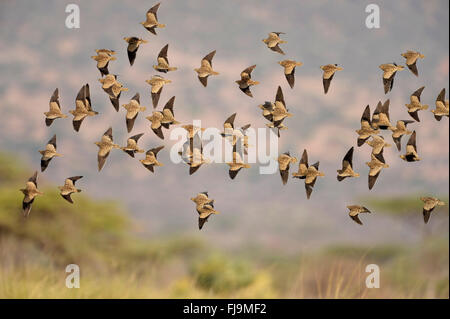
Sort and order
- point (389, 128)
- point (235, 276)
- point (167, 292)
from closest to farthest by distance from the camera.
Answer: point (389, 128) → point (167, 292) → point (235, 276)

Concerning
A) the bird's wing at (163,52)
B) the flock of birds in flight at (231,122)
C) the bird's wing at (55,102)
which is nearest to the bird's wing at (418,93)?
the flock of birds in flight at (231,122)

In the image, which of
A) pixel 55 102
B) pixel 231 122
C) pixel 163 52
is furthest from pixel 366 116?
pixel 55 102

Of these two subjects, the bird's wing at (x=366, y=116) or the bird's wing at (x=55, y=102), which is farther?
the bird's wing at (x=55, y=102)

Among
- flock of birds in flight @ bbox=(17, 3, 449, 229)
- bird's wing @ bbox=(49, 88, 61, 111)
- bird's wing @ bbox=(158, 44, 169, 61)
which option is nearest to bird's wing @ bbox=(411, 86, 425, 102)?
flock of birds in flight @ bbox=(17, 3, 449, 229)

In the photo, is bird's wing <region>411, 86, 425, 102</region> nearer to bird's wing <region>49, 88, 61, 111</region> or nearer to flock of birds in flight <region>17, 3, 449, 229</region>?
flock of birds in flight <region>17, 3, 449, 229</region>

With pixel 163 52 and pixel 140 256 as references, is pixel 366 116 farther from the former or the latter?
pixel 140 256

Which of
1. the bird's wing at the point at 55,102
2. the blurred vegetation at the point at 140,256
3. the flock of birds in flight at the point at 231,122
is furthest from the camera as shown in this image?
the blurred vegetation at the point at 140,256

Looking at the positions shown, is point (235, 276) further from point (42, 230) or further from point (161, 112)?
point (161, 112)

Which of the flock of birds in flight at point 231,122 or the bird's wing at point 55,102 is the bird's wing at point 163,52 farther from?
the bird's wing at point 55,102
